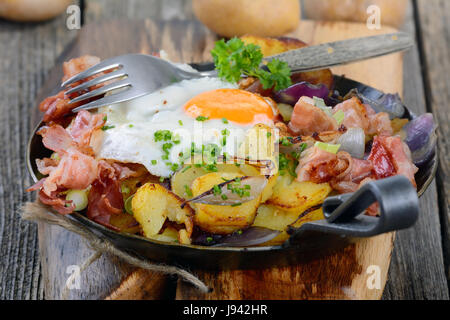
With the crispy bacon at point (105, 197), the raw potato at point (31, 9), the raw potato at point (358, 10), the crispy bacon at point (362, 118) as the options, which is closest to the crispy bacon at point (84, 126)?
the crispy bacon at point (105, 197)

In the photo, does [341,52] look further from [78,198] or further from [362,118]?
[78,198]

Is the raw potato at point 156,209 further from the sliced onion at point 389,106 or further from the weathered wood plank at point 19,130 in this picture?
the sliced onion at point 389,106

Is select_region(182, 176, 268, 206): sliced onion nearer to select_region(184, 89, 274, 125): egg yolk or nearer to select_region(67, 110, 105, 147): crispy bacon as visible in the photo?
select_region(184, 89, 274, 125): egg yolk

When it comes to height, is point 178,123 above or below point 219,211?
above

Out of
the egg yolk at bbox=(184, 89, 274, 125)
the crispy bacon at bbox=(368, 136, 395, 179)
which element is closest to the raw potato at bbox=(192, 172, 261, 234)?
the egg yolk at bbox=(184, 89, 274, 125)

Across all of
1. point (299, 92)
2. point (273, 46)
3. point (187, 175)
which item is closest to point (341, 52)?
point (273, 46)
